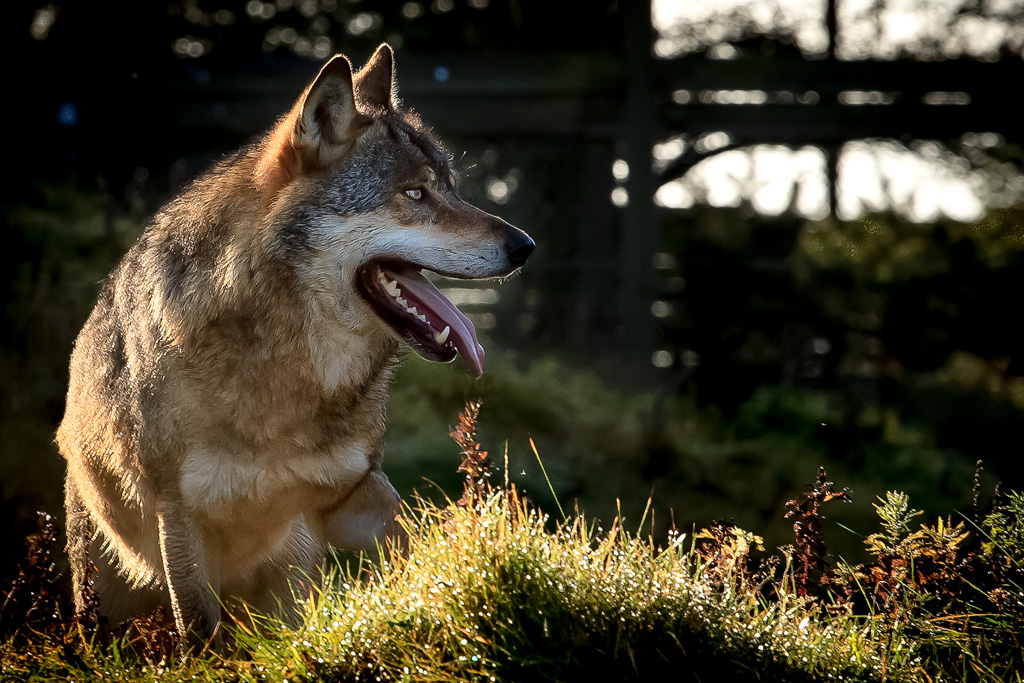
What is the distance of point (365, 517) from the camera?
372 cm

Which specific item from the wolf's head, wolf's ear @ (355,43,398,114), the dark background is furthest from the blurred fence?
the wolf's head

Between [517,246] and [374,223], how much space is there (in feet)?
1.73

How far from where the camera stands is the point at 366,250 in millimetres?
3363

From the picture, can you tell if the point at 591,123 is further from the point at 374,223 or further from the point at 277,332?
the point at 277,332

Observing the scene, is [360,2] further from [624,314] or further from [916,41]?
[916,41]

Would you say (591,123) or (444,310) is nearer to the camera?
(444,310)

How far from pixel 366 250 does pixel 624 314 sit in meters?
4.76

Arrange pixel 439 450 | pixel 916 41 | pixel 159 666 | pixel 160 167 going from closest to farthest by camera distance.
Answer: pixel 159 666 < pixel 439 450 < pixel 160 167 < pixel 916 41

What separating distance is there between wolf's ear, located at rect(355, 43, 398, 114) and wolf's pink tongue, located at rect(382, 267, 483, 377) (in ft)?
2.49

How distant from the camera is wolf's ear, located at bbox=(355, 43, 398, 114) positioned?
12.4 ft

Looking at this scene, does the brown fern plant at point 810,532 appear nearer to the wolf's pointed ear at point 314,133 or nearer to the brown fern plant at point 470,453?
the brown fern plant at point 470,453

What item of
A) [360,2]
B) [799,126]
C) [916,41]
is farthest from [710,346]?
[360,2]

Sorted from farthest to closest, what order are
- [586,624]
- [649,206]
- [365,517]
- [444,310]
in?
1. [649,206]
2. [365,517]
3. [444,310]
4. [586,624]

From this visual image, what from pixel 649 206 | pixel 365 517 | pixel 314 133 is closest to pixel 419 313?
pixel 314 133
